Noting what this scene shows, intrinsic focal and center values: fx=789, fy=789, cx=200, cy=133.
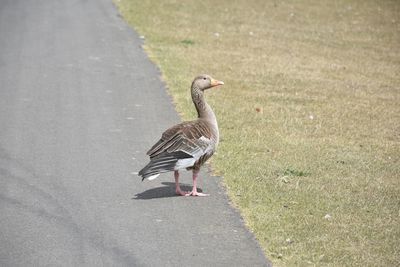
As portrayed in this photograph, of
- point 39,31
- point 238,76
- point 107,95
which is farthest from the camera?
point 39,31

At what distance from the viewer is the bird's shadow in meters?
9.94

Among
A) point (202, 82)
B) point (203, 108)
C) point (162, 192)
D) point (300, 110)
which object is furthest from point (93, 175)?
point (300, 110)

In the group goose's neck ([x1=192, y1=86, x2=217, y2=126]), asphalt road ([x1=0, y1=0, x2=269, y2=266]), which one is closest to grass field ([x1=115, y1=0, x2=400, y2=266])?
asphalt road ([x1=0, y1=0, x2=269, y2=266])

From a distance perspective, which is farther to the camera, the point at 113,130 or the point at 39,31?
the point at 39,31

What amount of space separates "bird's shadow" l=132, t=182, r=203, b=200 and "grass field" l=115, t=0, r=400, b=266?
61 centimetres

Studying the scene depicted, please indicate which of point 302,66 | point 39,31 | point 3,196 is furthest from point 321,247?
point 39,31

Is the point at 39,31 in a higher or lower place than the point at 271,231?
lower

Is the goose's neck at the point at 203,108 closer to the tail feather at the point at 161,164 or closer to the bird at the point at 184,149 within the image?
the bird at the point at 184,149

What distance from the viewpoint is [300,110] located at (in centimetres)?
1469

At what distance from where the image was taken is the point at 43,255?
7.89m

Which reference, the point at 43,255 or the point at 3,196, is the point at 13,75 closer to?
the point at 3,196

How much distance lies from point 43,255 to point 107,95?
7.48m

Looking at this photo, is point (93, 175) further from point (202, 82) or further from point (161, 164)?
point (202, 82)

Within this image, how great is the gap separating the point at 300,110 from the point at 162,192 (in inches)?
205
